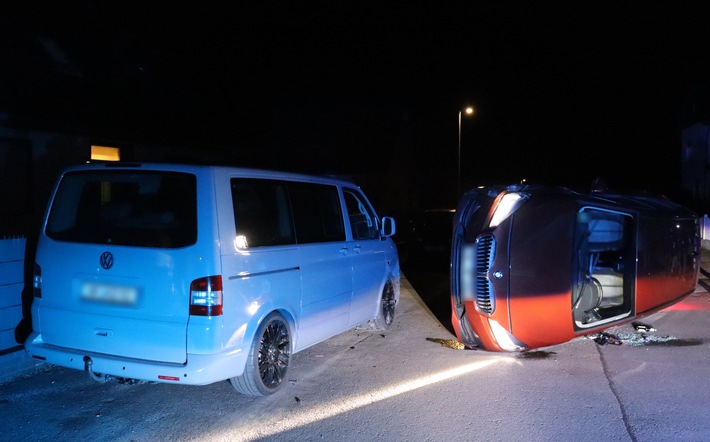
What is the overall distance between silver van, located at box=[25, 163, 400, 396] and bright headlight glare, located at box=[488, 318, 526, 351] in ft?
6.46

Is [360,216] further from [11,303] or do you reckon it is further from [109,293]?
[11,303]

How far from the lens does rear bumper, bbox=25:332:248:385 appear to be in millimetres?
4539

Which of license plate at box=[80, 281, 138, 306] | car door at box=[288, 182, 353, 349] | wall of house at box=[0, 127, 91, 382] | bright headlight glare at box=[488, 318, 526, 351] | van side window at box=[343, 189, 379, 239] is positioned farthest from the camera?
wall of house at box=[0, 127, 91, 382]

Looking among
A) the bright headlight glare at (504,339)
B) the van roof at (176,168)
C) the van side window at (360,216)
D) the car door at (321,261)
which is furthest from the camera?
the van side window at (360,216)

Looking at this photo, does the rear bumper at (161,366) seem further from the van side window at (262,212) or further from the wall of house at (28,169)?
the wall of house at (28,169)

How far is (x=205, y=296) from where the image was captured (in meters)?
4.52

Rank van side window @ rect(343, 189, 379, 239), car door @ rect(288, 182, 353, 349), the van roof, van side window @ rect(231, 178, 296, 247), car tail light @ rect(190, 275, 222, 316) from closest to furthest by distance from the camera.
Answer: car tail light @ rect(190, 275, 222, 316)
the van roof
van side window @ rect(231, 178, 296, 247)
car door @ rect(288, 182, 353, 349)
van side window @ rect(343, 189, 379, 239)

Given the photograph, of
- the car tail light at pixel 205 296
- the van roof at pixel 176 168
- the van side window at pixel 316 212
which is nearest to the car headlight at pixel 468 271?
the van side window at pixel 316 212

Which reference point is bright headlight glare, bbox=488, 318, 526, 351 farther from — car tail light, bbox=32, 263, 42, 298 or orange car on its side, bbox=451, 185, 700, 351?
car tail light, bbox=32, 263, 42, 298

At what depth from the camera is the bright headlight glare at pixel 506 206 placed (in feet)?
19.6

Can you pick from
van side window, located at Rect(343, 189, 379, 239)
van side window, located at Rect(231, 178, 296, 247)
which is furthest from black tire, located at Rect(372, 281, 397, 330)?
van side window, located at Rect(231, 178, 296, 247)

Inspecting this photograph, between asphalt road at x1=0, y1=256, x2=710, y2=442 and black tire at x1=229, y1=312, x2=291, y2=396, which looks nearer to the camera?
asphalt road at x1=0, y1=256, x2=710, y2=442

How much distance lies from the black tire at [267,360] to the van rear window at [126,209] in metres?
1.14

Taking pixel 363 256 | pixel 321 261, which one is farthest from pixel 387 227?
pixel 321 261
